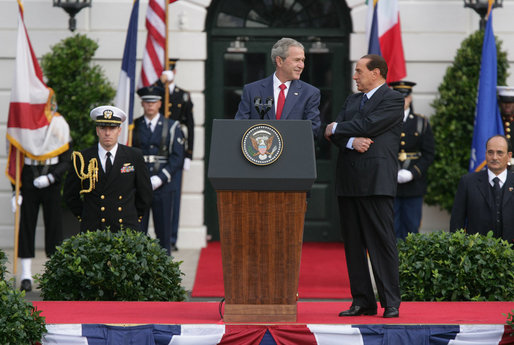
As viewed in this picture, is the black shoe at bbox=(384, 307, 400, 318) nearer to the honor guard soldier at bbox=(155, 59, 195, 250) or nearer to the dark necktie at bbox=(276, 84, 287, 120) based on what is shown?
the dark necktie at bbox=(276, 84, 287, 120)

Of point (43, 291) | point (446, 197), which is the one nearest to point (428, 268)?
point (43, 291)

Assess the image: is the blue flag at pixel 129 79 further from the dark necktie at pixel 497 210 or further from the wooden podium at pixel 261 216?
the wooden podium at pixel 261 216

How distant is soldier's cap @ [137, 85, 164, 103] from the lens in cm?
1111

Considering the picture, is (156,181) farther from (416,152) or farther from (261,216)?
(261,216)

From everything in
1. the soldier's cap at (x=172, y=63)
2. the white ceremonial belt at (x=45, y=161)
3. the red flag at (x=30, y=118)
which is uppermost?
the soldier's cap at (x=172, y=63)

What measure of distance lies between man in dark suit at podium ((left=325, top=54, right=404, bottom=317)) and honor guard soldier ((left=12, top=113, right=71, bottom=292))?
4.51 m

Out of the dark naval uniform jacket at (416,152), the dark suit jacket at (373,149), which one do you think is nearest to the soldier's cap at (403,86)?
the dark naval uniform jacket at (416,152)

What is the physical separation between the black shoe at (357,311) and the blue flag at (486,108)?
4.87 m

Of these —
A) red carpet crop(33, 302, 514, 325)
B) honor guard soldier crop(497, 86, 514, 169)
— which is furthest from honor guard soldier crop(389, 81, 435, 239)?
red carpet crop(33, 302, 514, 325)

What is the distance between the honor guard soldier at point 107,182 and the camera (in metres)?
8.44

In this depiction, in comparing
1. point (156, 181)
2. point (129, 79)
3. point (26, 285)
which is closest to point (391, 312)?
point (26, 285)

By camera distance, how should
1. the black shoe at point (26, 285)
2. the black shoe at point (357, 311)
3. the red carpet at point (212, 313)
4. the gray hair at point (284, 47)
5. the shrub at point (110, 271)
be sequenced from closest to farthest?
the red carpet at point (212, 313) → the black shoe at point (357, 311) → the gray hair at point (284, 47) → the shrub at point (110, 271) → the black shoe at point (26, 285)

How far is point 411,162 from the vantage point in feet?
38.0

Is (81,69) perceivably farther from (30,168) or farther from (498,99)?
(498,99)
